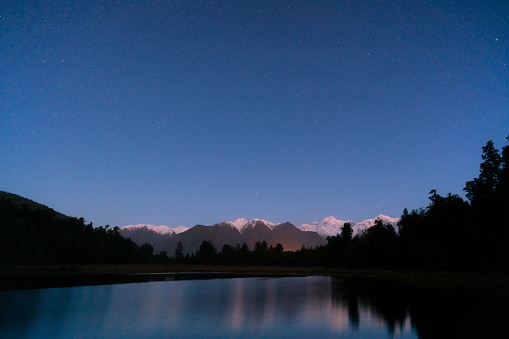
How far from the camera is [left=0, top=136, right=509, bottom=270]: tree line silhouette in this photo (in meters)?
66.9

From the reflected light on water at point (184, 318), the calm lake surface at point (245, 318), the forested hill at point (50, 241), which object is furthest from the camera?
the forested hill at point (50, 241)

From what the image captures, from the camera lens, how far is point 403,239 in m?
113

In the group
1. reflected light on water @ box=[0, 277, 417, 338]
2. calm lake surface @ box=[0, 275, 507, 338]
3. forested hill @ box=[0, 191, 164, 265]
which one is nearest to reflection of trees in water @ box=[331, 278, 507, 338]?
calm lake surface @ box=[0, 275, 507, 338]

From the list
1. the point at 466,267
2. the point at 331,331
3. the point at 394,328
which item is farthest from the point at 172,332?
the point at 466,267

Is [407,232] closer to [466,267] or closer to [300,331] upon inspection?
[466,267]

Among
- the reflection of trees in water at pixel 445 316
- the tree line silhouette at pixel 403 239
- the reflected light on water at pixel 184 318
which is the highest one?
the tree line silhouette at pixel 403 239

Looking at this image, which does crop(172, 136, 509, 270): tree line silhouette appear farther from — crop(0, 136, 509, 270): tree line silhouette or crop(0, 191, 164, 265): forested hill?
crop(0, 191, 164, 265): forested hill

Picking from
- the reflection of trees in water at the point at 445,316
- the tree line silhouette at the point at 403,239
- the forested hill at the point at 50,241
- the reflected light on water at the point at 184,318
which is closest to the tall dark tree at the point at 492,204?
the tree line silhouette at the point at 403,239

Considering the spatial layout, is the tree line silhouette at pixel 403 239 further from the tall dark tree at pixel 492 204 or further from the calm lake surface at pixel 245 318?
the calm lake surface at pixel 245 318

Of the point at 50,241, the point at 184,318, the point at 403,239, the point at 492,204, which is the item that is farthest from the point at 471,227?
the point at 50,241

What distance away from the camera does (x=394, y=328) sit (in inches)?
822

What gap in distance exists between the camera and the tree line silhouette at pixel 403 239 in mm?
66938

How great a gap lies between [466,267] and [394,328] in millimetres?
64616

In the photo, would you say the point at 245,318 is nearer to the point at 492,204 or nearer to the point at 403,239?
the point at 492,204
